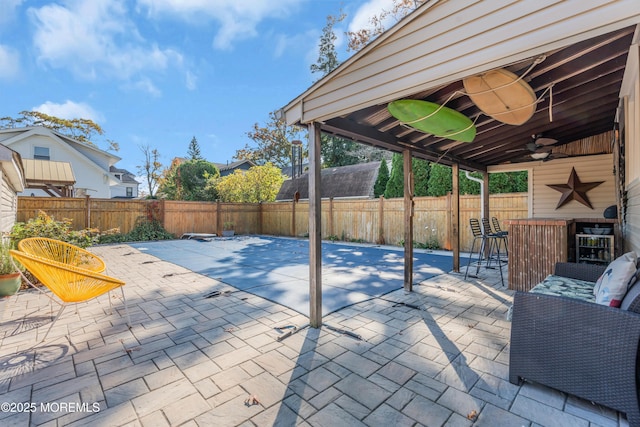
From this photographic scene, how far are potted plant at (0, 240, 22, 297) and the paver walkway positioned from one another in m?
0.54

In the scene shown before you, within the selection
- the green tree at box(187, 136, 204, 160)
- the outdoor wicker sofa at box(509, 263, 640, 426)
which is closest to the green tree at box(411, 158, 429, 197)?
the outdoor wicker sofa at box(509, 263, 640, 426)

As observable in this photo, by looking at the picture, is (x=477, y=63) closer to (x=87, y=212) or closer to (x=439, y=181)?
(x=439, y=181)

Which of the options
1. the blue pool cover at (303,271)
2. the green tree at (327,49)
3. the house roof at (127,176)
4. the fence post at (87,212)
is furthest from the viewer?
the house roof at (127,176)

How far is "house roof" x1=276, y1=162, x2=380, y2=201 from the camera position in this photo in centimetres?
1415

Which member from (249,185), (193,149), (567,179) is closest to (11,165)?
(567,179)

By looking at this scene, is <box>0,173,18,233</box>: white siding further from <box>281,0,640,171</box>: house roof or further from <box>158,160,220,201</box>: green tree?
<box>158,160,220,201</box>: green tree

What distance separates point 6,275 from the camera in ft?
12.7

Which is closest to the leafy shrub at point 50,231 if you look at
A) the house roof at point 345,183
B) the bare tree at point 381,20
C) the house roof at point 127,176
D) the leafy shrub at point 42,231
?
the leafy shrub at point 42,231

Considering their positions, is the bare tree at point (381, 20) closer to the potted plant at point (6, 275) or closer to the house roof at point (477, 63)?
the house roof at point (477, 63)

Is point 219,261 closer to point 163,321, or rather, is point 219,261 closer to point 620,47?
point 163,321

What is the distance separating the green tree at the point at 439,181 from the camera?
9.15 m

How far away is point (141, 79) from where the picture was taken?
40.5ft

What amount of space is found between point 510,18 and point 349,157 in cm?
1908

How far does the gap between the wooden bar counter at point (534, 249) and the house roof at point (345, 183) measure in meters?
9.50
